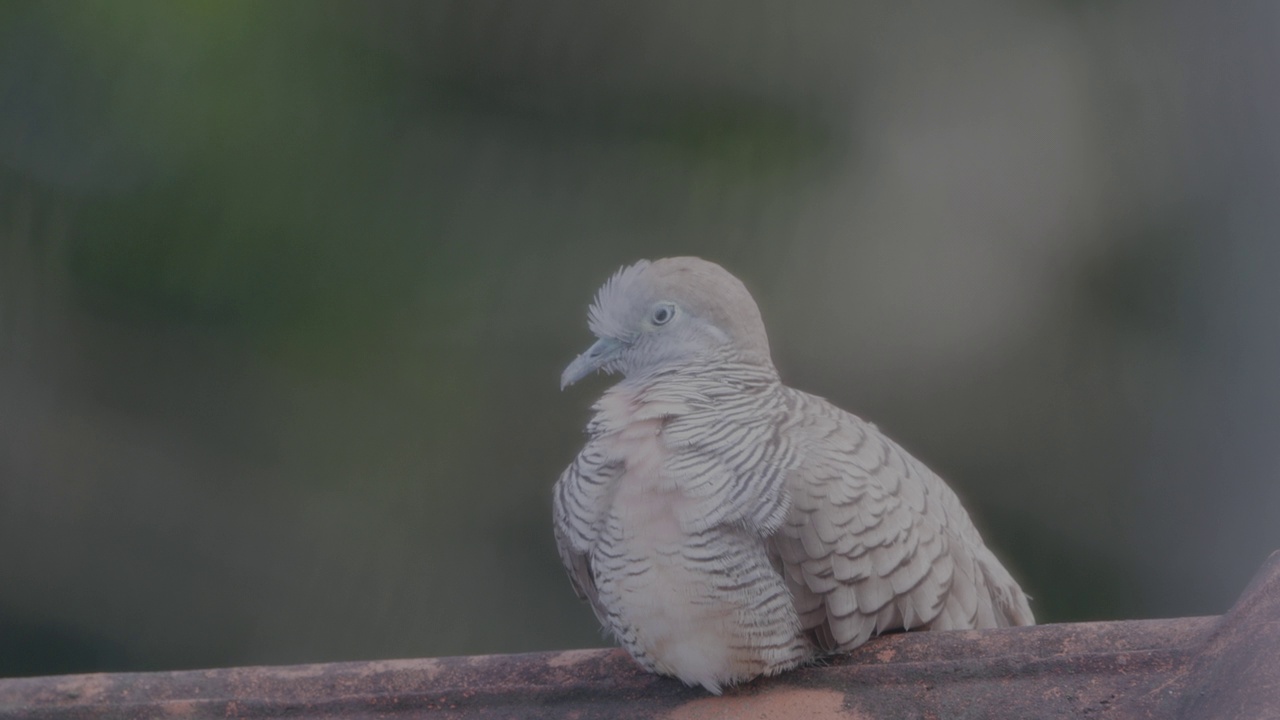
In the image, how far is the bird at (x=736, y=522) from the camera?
1551 mm

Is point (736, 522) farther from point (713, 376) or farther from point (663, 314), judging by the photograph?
point (663, 314)

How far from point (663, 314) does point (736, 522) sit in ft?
1.41

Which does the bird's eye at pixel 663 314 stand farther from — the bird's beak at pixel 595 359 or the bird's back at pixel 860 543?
the bird's back at pixel 860 543

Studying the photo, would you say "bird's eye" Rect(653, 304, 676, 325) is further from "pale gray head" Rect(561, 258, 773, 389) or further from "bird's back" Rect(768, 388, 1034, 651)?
"bird's back" Rect(768, 388, 1034, 651)

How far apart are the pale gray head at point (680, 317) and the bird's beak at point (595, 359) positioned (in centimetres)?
1

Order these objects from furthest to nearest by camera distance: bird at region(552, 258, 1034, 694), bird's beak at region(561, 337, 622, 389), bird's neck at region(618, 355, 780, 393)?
bird's beak at region(561, 337, 622, 389), bird's neck at region(618, 355, 780, 393), bird at region(552, 258, 1034, 694)

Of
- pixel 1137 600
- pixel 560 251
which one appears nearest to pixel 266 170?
pixel 560 251

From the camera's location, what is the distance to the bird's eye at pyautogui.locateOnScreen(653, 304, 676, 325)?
1826 millimetres

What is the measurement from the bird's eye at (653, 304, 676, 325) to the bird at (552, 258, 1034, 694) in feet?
0.04

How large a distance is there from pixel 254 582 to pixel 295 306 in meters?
0.80

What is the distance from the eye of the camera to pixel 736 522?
1.54m

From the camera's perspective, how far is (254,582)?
10.2ft

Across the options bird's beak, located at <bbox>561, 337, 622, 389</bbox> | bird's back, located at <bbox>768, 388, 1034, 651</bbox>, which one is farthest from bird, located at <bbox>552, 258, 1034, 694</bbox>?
bird's beak, located at <bbox>561, 337, 622, 389</bbox>

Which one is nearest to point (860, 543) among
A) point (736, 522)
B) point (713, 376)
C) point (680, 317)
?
point (736, 522)
